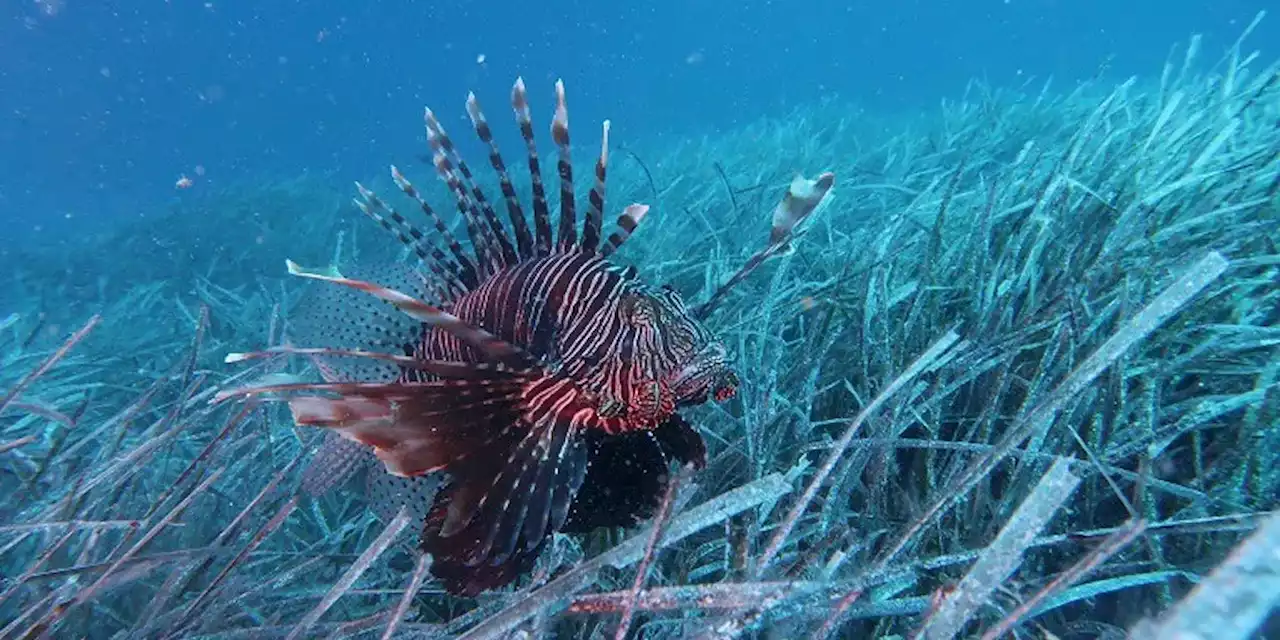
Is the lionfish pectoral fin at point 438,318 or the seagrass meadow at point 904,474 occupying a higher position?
the lionfish pectoral fin at point 438,318

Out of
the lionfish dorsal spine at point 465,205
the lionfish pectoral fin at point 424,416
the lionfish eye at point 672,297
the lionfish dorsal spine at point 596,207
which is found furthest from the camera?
the lionfish dorsal spine at point 465,205

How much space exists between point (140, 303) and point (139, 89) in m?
96.2

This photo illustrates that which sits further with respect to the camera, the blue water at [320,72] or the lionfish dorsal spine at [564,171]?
the blue water at [320,72]

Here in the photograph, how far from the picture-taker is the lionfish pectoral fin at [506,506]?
217 cm

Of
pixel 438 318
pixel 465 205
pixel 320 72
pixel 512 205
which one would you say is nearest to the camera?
pixel 438 318

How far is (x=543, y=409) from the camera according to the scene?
2301mm

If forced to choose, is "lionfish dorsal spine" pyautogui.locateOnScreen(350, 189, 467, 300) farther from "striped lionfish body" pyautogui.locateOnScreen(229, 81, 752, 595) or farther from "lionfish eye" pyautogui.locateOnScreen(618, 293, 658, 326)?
"lionfish eye" pyautogui.locateOnScreen(618, 293, 658, 326)

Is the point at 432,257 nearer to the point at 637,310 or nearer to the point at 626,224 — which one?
the point at 626,224

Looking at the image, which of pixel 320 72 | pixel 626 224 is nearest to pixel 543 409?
pixel 626 224

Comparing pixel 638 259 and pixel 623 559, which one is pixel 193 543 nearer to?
pixel 623 559

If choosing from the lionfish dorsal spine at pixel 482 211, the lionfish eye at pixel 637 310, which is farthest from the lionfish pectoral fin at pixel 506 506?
the lionfish dorsal spine at pixel 482 211

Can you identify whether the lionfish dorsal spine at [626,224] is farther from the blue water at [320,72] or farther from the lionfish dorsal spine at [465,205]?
the blue water at [320,72]

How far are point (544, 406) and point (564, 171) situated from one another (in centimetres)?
86

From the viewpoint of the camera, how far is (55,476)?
11.2 ft
